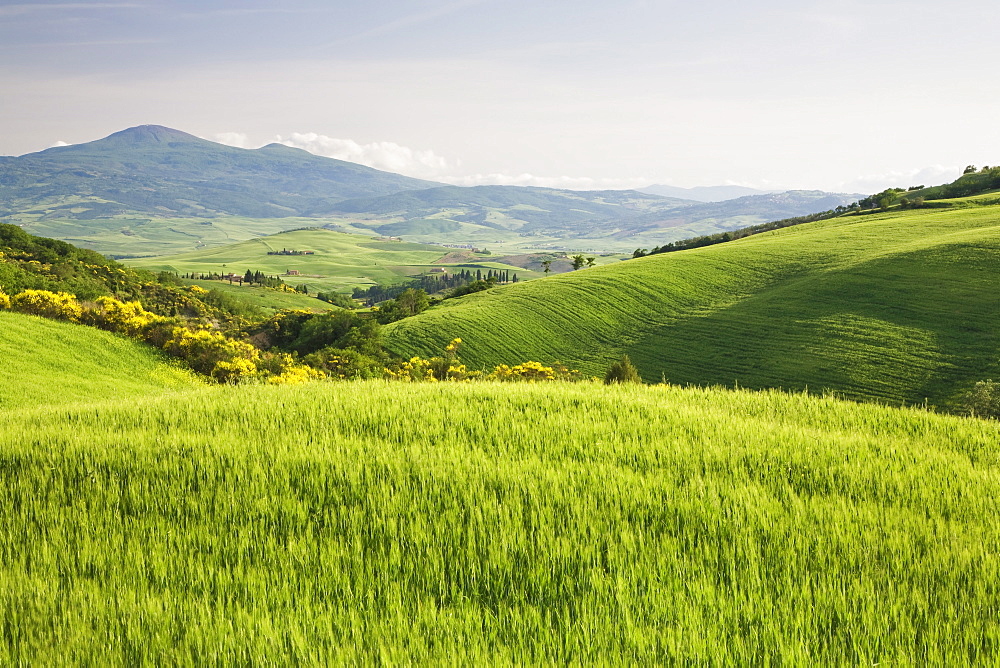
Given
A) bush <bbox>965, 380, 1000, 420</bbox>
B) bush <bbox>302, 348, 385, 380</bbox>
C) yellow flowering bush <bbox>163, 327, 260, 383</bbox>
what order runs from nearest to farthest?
1. yellow flowering bush <bbox>163, 327, 260, 383</bbox>
2. bush <bbox>965, 380, 1000, 420</bbox>
3. bush <bbox>302, 348, 385, 380</bbox>

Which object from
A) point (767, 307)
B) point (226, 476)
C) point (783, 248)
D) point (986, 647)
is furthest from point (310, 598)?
point (783, 248)

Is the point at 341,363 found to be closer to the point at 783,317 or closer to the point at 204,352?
the point at 204,352

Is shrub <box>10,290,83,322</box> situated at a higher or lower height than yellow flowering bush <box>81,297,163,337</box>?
higher

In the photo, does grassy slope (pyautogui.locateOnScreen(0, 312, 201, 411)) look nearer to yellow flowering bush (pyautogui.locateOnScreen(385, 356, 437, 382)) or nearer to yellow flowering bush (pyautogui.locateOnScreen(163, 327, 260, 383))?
yellow flowering bush (pyautogui.locateOnScreen(163, 327, 260, 383))

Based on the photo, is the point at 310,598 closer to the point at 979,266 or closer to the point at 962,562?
the point at 962,562

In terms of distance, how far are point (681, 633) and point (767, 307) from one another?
73230mm

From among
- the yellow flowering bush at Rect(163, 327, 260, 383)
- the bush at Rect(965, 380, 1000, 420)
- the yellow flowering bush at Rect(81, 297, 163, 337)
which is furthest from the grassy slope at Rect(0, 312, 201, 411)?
the bush at Rect(965, 380, 1000, 420)

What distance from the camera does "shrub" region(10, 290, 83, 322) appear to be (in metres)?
32.9

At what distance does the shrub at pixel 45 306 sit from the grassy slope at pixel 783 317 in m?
31.2

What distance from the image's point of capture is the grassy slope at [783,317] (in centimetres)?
5144

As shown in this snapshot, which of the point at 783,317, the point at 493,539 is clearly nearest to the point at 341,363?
the point at 493,539

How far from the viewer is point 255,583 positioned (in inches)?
157

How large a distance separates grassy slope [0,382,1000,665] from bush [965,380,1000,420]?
42564 mm

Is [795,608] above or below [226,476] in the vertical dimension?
below
